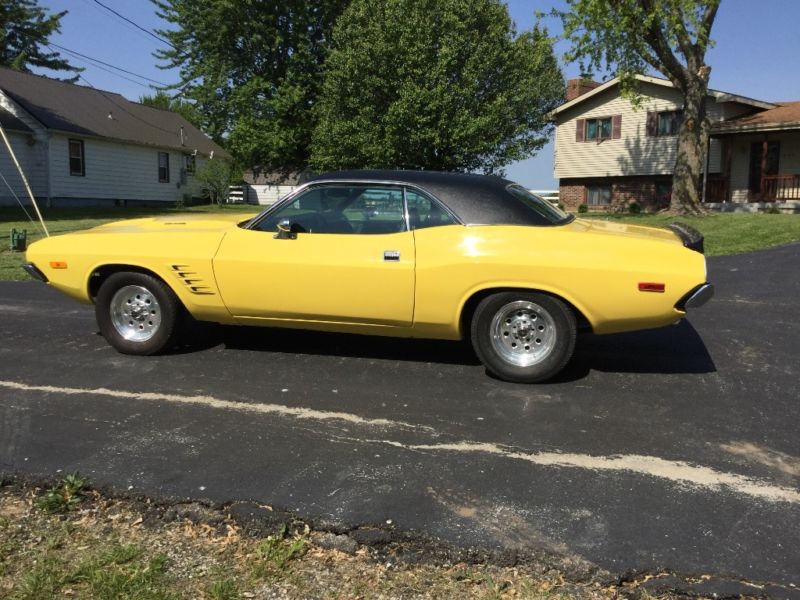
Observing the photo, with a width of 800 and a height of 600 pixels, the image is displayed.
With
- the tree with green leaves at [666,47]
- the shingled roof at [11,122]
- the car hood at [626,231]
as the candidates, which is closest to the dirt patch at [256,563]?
the car hood at [626,231]

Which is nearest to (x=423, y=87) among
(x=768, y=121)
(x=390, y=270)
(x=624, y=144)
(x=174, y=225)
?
(x=624, y=144)

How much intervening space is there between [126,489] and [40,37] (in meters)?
48.2

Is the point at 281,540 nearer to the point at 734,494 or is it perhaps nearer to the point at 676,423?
the point at 734,494

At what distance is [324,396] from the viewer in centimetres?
470

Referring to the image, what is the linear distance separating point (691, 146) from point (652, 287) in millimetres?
19961

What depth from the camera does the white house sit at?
1045 inches

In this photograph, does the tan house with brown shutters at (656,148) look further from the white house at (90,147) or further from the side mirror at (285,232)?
the side mirror at (285,232)

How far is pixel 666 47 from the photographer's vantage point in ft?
69.7

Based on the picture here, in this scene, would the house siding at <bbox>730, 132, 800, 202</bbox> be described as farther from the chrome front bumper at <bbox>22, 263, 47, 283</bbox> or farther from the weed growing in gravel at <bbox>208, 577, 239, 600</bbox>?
the weed growing in gravel at <bbox>208, 577, 239, 600</bbox>

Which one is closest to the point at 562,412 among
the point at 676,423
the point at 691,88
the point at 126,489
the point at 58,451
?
the point at 676,423

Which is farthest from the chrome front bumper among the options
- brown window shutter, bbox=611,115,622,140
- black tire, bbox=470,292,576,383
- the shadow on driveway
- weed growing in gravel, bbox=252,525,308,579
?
brown window shutter, bbox=611,115,622,140

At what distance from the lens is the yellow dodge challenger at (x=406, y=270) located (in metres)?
4.69

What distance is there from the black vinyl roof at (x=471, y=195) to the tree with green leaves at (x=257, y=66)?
32.9 m

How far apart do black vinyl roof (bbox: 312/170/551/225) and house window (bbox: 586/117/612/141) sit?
28.7m
